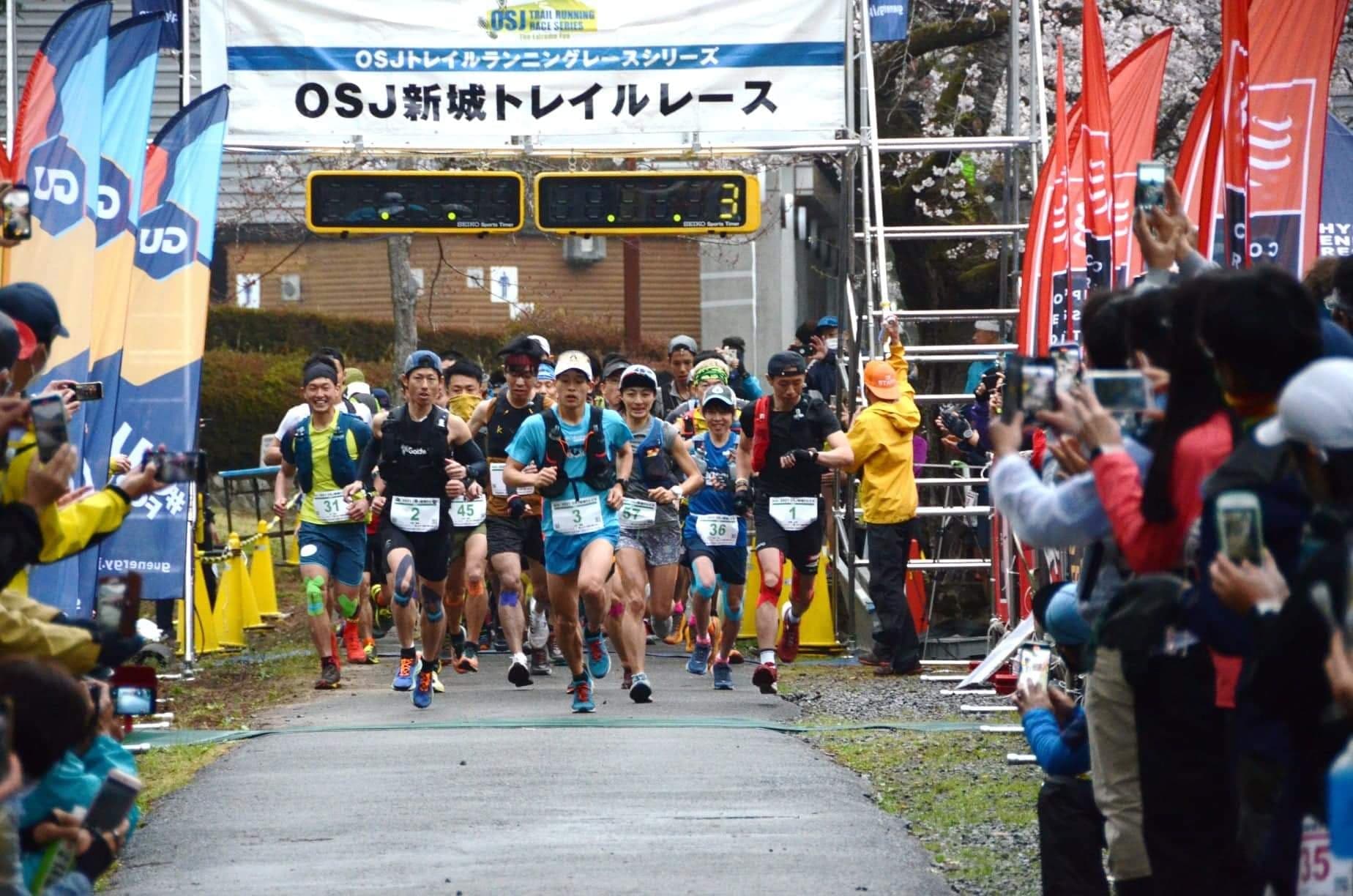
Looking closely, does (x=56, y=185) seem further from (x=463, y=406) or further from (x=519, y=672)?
(x=463, y=406)

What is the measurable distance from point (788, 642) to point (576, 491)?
9.18ft

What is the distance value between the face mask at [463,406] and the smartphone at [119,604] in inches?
428

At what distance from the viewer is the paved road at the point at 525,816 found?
793 centimetres

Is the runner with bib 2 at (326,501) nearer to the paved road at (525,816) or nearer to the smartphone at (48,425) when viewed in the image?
the paved road at (525,816)

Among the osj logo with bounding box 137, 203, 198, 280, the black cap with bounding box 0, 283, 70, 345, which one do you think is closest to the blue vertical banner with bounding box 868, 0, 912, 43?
the osj logo with bounding box 137, 203, 198, 280

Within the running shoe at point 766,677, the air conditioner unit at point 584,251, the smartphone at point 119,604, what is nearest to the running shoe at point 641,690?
the running shoe at point 766,677

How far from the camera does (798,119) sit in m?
16.6

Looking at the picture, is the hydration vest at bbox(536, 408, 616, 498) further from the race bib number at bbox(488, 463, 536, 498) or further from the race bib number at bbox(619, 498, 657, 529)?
the race bib number at bbox(488, 463, 536, 498)

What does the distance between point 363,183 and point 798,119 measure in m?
3.19

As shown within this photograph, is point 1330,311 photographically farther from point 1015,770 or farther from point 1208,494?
point 1015,770

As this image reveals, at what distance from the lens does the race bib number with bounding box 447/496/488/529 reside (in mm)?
14852

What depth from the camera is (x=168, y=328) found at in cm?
1384

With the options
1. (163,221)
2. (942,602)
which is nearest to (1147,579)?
(163,221)

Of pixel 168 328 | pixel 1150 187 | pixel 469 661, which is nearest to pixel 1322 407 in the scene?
pixel 1150 187
